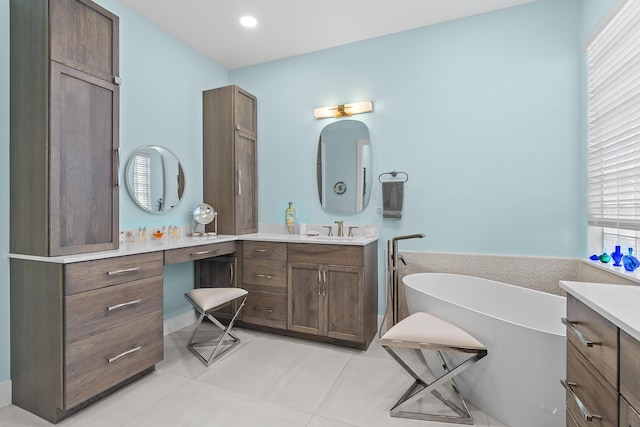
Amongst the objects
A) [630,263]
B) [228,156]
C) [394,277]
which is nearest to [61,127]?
[228,156]

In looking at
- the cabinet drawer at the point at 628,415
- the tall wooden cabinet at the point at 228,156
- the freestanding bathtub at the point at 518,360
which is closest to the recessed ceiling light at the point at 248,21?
the tall wooden cabinet at the point at 228,156

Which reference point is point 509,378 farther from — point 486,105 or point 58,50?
point 58,50

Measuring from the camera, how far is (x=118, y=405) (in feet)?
5.94

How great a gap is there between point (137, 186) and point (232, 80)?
1.80 m

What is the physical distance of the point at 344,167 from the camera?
10.2ft

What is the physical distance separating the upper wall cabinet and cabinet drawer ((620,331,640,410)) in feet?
8.06

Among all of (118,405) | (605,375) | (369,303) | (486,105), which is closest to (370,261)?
(369,303)

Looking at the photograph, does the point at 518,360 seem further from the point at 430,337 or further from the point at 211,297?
the point at 211,297

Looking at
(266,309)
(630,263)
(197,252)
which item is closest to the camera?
(630,263)

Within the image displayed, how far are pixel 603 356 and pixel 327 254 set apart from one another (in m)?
1.86

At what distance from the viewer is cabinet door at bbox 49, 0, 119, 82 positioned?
1.73 meters

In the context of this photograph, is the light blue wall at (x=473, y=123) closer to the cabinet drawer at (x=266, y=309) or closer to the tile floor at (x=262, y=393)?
the cabinet drawer at (x=266, y=309)

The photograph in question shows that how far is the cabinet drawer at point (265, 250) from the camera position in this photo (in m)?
2.75

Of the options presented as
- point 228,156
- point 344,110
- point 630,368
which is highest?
point 344,110
